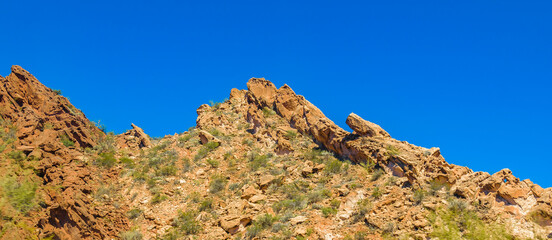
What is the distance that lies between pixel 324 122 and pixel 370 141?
474 cm

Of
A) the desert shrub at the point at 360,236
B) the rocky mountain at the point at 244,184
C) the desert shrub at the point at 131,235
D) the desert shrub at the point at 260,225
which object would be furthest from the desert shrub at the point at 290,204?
the desert shrub at the point at 131,235

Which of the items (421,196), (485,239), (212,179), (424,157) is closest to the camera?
(485,239)

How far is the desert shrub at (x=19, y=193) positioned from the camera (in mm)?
16688

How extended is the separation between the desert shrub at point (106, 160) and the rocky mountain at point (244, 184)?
0.24 feet

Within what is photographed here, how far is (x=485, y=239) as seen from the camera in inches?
601

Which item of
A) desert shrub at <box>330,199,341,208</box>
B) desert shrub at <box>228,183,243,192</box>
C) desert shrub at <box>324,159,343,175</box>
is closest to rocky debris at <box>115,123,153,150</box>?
desert shrub at <box>228,183,243,192</box>

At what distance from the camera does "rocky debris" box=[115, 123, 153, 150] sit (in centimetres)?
3088

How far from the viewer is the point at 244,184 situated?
23359 millimetres

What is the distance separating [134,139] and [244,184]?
1365 cm

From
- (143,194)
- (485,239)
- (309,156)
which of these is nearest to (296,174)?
(309,156)

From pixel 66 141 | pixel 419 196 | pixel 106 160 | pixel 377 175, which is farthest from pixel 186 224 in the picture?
pixel 66 141

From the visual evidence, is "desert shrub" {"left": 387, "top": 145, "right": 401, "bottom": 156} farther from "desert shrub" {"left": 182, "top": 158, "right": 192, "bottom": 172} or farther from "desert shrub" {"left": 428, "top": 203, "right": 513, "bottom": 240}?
"desert shrub" {"left": 182, "top": 158, "right": 192, "bottom": 172}

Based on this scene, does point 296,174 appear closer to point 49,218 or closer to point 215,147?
point 215,147

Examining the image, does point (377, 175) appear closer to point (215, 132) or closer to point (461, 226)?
point (461, 226)
